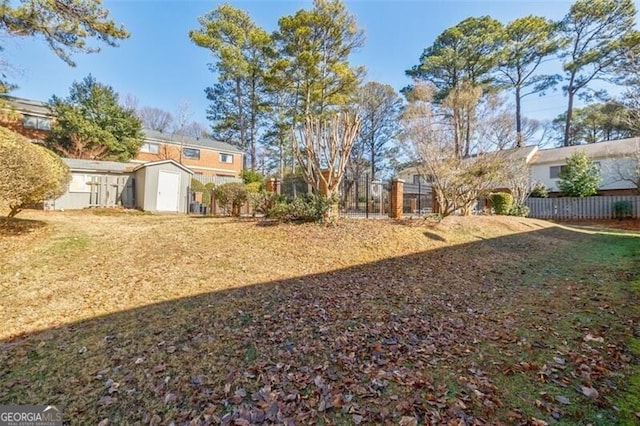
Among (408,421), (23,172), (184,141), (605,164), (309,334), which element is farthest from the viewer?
(184,141)

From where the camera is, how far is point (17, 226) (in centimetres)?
752

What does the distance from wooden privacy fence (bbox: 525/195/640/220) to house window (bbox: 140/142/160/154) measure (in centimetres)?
2873

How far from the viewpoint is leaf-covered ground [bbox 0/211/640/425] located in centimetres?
238

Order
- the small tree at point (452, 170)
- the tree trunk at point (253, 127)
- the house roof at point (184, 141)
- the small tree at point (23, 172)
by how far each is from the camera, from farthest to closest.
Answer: the tree trunk at point (253, 127) < the house roof at point (184, 141) < the small tree at point (452, 170) < the small tree at point (23, 172)

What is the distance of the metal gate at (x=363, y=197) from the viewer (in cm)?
1251

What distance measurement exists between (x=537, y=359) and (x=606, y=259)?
21.5 ft

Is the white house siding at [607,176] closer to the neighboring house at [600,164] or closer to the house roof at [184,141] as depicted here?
the neighboring house at [600,164]

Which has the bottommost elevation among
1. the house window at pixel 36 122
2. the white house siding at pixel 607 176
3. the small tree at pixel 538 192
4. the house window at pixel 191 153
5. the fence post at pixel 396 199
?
the fence post at pixel 396 199

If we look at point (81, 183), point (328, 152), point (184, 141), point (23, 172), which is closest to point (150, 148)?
point (184, 141)

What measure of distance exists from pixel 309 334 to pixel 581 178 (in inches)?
935

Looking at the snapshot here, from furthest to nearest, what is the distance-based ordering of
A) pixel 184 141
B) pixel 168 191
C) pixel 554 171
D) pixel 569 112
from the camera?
pixel 569 112 → pixel 184 141 → pixel 554 171 → pixel 168 191

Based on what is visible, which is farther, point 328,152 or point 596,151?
point 596,151

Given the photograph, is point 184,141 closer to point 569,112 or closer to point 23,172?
point 23,172

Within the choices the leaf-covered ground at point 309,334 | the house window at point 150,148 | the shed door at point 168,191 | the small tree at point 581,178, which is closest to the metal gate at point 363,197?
the leaf-covered ground at point 309,334
